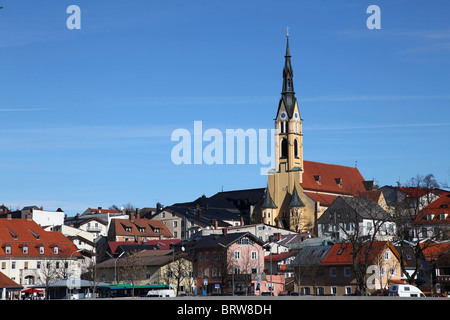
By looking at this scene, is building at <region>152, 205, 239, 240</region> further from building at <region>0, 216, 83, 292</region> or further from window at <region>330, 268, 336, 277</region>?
window at <region>330, 268, 336, 277</region>

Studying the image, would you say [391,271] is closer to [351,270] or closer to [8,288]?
[351,270]

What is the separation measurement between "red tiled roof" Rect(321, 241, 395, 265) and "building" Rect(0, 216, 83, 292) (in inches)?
1549

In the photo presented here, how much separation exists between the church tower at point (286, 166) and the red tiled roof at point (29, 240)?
6985 cm

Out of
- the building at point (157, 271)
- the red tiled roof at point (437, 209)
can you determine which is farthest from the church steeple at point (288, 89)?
the building at point (157, 271)

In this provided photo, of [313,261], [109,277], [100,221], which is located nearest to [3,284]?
[109,277]

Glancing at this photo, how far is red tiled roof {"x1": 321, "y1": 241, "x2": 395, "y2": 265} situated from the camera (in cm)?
10594

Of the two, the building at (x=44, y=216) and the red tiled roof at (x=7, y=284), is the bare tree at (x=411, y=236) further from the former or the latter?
the building at (x=44, y=216)

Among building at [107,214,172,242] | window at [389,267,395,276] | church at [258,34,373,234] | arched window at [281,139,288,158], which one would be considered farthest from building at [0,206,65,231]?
window at [389,267,395,276]

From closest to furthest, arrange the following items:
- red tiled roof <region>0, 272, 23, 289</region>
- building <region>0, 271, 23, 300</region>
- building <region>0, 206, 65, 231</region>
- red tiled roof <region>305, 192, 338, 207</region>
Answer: building <region>0, 271, 23, 300</region>
red tiled roof <region>0, 272, 23, 289</region>
building <region>0, 206, 65, 231</region>
red tiled roof <region>305, 192, 338, 207</region>

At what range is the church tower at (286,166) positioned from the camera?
18938 centimetres

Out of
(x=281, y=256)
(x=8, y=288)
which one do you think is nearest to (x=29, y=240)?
(x=8, y=288)

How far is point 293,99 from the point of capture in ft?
648
